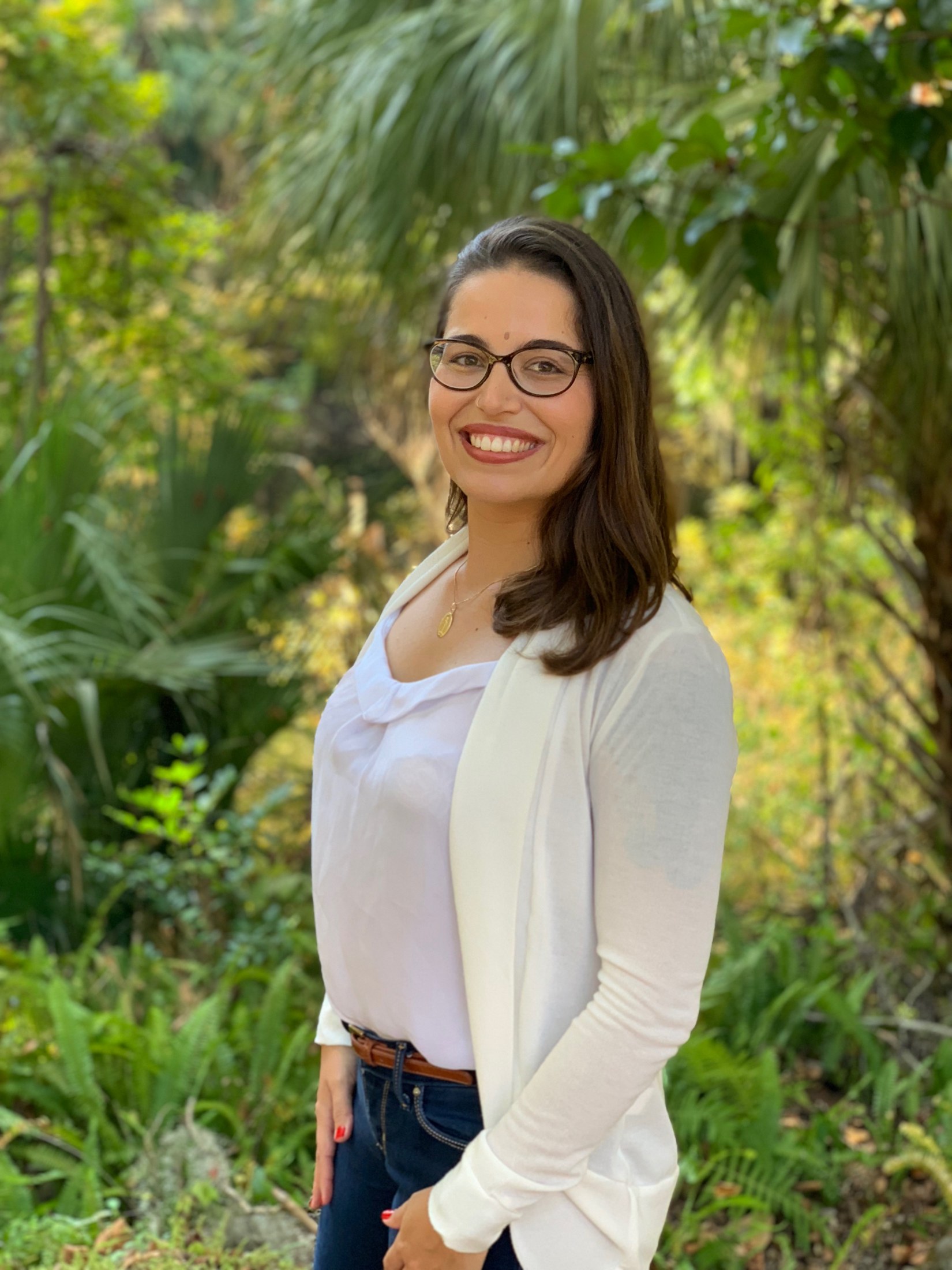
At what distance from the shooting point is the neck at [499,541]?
4.28 ft

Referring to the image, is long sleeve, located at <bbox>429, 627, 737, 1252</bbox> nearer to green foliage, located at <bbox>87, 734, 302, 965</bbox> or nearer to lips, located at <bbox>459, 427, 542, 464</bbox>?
lips, located at <bbox>459, 427, 542, 464</bbox>

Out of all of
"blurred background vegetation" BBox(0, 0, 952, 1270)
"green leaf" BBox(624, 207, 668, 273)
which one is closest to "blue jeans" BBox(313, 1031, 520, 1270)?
"blurred background vegetation" BBox(0, 0, 952, 1270)

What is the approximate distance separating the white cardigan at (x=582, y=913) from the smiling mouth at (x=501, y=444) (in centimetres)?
20

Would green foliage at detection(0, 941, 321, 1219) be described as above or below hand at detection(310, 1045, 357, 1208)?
below

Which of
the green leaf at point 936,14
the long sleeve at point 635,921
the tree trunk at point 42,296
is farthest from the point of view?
the tree trunk at point 42,296

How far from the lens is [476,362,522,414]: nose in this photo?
1209mm

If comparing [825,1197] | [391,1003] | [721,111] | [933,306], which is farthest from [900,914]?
[391,1003]

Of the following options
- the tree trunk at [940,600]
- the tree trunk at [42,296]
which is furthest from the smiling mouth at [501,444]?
the tree trunk at [42,296]

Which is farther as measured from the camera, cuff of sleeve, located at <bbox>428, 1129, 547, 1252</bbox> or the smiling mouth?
the smiling mouth

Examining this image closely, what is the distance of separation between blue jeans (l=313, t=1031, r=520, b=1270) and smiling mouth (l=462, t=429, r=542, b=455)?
62 centimetres

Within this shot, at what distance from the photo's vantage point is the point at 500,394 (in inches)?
47.6

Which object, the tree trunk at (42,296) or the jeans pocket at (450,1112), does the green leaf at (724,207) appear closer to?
the jeans pocket at (450,1112)

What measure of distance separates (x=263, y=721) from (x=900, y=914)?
6.80 feet

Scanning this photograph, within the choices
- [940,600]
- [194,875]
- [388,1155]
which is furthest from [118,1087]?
[940,600]
